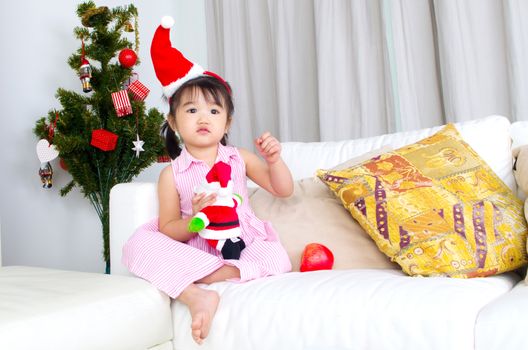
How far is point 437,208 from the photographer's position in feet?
4.19

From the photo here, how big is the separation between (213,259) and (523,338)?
0.70 m

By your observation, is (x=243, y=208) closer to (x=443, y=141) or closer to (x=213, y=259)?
(x=213, y=259)

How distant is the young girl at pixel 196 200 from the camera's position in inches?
50.9

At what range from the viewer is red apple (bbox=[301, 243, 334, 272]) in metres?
1.38

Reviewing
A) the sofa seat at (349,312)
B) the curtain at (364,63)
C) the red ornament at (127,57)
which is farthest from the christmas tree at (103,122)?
the sofa seat at (349,312)

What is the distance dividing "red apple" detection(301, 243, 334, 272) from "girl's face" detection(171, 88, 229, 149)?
1.38 feet

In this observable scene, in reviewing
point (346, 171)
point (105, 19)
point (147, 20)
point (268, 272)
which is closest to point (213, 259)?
point (268, 272)

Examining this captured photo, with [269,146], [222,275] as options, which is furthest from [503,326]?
[269,146]

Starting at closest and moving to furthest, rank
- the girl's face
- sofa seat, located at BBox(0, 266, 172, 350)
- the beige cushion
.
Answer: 1. sofa seat, located at BBox(0, 266, 172, 350)
2. the beige cushion
3. the girl's face

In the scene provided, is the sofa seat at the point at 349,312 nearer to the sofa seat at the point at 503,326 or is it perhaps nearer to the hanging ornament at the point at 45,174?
the sofa seat at the point at 503,326

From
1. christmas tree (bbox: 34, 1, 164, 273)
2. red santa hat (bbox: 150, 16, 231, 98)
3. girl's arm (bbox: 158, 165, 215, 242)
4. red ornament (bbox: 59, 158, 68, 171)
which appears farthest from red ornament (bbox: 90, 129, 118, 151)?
girl's arm (bbox: 158, 165, 215, 242)

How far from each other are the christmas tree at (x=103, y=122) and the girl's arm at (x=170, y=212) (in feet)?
3.36

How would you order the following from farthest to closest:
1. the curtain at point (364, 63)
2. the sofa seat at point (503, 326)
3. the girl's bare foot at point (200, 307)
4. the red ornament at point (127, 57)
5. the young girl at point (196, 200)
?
the red ornament at point (127, 57) < the curtain at point (364, 63) < the young girl at point (196, 200) < the girl's bare foot at point (200, 307) < the sofa seat at point (503, 326)

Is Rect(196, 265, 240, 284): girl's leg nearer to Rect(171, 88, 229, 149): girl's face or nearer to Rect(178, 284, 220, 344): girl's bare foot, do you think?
Rect(178, 284, 220, 344): girl's bare foot
